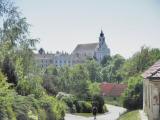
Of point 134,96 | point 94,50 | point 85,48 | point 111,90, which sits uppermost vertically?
point 85,48

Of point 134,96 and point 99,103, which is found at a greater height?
point 134,96

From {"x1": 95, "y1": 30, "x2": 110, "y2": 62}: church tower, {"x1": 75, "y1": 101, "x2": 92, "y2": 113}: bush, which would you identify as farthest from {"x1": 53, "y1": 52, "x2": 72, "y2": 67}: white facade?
{"x1": 75, "y1": 101, "x2": 92, "y2": 113}: bush

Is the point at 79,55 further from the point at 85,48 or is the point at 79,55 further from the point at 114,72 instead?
the point at 114,72

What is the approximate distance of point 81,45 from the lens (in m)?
193

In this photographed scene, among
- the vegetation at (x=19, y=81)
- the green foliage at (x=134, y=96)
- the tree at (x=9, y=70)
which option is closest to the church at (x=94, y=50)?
the green foliage at (x=134, y=96)

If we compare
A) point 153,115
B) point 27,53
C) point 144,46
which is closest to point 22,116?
point 153,115

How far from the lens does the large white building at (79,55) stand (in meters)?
168

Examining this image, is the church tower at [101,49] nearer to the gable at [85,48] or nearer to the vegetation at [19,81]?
the gable at [85,48]

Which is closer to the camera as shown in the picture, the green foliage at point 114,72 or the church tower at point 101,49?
the green foliage at point 114,72

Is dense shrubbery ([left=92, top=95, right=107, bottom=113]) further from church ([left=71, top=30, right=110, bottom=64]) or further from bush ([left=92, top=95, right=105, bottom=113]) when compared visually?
church ([left=71, top=30, right=110, bottom=64])

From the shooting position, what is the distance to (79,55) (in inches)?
7151

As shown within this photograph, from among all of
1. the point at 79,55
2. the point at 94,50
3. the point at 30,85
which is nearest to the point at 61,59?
the point at 79,55

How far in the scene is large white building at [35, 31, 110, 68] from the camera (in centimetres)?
16850

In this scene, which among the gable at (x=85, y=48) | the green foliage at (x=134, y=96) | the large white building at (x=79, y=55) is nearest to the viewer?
the green foliage at (x=134, y=96)
